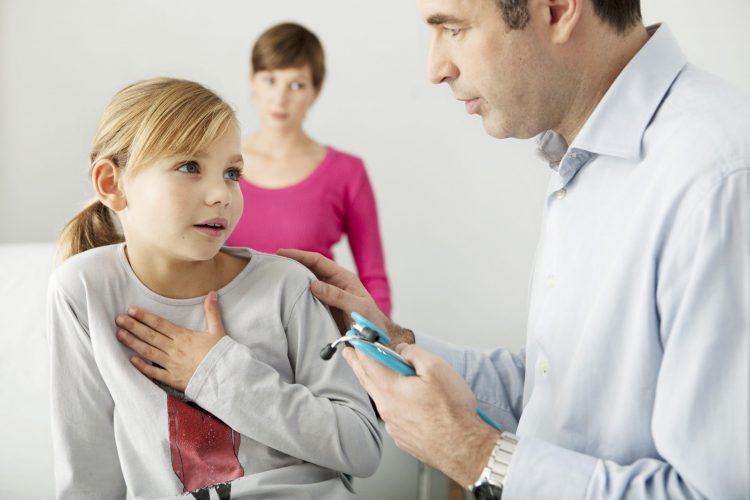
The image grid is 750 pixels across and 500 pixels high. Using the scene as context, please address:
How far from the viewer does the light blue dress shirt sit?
0.97 m

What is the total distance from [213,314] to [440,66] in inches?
19.8

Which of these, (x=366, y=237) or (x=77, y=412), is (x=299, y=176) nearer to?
(x=366, y=237)

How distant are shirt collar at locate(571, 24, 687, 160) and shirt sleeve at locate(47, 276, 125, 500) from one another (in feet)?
2.62

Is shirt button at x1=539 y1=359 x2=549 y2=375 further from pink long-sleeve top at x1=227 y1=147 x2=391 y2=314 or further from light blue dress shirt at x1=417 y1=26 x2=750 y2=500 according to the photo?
pink long-sleeve top at x1=227 y1=147 x2=391 y2=314

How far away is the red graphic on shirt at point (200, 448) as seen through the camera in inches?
50.6

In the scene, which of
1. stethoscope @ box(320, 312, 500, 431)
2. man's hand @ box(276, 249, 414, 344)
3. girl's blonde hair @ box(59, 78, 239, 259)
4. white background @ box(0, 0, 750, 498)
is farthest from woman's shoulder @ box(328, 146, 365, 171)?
stethoscope @ box(320, 312, 500, 431)

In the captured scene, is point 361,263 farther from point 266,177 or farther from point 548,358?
point 548,358

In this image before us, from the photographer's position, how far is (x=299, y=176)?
296 centimetres

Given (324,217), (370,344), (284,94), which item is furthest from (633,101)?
(284,94)

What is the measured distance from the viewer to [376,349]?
1.06m

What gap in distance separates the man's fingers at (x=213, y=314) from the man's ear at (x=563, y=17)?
63 centimetres

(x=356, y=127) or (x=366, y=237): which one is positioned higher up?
(x=356, y=127)

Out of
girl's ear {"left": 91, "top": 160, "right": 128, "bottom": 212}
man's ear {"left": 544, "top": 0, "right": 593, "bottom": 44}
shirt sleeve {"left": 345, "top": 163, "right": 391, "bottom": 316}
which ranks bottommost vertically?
shirt sleeve {"left": 345, "top": 163, "right": 391, "bottom": 316}

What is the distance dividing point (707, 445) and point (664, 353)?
119mm
